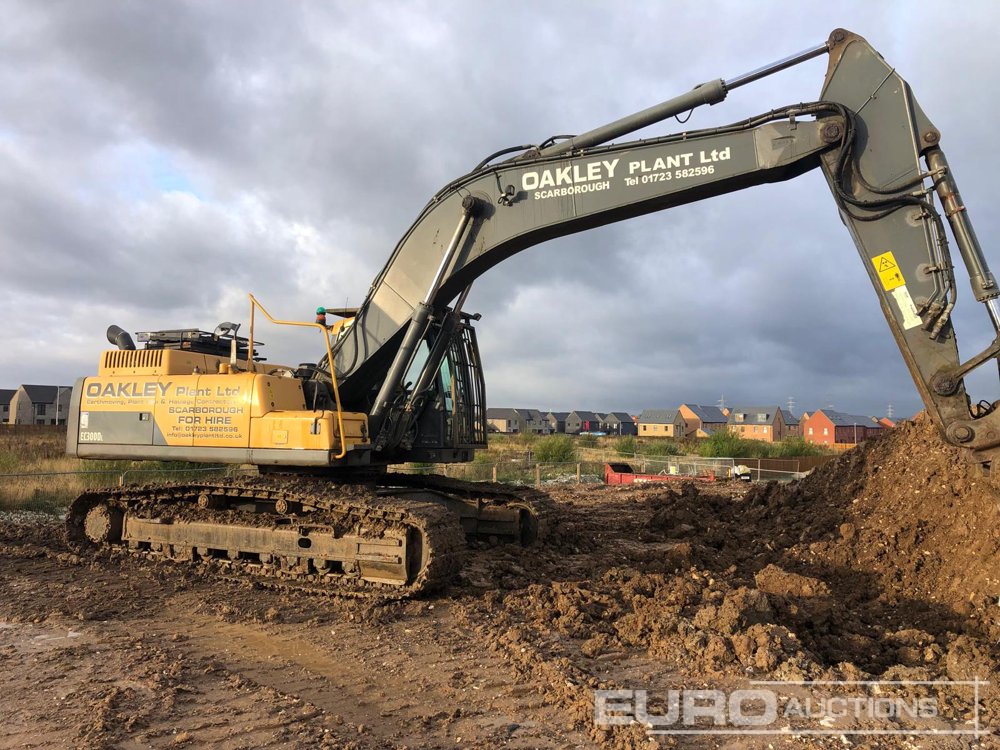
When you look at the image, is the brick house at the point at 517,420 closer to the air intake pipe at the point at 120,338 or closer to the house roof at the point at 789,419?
the house roof at the point at 789,419

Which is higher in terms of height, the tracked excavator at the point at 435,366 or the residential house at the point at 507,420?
the residential house at the point at 507,420

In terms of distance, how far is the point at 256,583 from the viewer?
24.8ft

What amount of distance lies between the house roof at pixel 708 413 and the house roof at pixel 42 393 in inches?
3091

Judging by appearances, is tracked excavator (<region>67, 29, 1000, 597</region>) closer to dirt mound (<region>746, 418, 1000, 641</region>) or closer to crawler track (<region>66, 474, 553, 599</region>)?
crawler track (<region>66, 474, 553, 599</region>)

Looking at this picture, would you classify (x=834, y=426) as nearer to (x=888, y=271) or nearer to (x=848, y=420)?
(x=848, y=420)

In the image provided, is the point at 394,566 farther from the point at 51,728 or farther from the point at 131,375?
the point at 131,375

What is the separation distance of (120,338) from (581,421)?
109 m

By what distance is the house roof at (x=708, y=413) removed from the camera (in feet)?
308

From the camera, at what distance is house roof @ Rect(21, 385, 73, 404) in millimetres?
82750

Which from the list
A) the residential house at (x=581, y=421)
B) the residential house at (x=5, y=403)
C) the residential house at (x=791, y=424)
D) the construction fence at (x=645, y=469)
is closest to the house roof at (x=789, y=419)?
the residential house at (x=791, y=424)

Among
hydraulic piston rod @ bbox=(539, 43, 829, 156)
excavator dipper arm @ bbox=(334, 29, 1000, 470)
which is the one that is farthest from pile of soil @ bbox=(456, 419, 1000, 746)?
hydraulic piston rod @ bbox=(539, 43, 829, 156)

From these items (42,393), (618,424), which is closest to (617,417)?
(618,424)

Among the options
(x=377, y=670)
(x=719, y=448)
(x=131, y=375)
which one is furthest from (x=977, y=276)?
(x=719, y=448)

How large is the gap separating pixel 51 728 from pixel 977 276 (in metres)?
7.40
